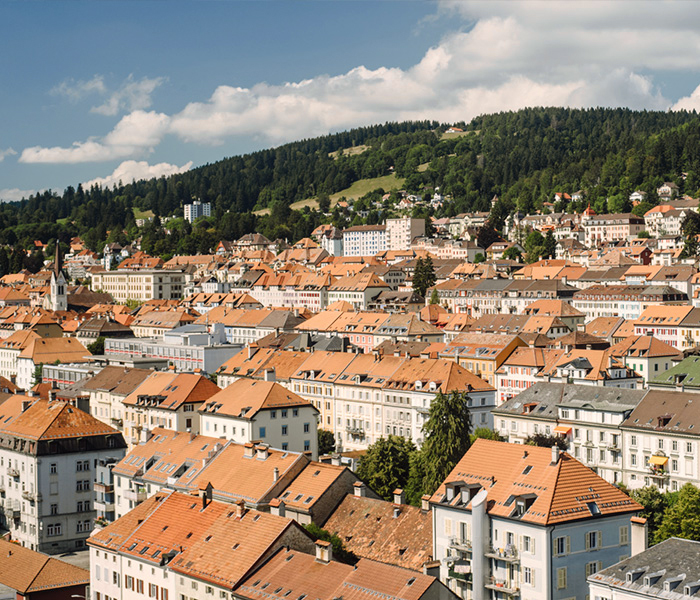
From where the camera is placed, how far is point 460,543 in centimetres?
4497

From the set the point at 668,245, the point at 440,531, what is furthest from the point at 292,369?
the point at 668,245

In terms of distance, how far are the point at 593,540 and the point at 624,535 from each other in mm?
1967

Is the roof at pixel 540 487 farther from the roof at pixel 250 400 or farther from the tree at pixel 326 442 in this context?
the tree at pixel 326 442

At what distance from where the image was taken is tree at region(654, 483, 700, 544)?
5544 cm

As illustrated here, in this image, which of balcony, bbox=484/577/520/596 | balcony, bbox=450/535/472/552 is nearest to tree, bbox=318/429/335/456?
balcony, bbox=450/535/472/552

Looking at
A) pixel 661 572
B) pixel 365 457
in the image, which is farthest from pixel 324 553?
pixel 365 457

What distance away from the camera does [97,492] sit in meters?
65.8

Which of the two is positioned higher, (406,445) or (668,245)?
(668,245)

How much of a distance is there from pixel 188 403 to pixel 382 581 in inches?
1773

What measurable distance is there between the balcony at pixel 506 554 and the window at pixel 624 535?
502 centimetres

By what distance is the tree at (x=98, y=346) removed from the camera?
458 ft

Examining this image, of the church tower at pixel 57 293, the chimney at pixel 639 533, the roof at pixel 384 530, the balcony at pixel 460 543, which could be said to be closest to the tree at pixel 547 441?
the roof at pixel 384 530

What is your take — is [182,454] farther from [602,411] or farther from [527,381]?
[527,381]

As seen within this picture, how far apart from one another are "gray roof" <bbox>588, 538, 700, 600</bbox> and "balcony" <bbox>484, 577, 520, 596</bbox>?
17.5 ft
